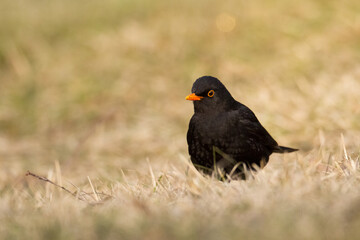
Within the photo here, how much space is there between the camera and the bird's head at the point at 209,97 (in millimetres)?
4336

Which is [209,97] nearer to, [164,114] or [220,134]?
[220,134]

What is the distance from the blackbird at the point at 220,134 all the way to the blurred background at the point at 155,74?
4.78 ft

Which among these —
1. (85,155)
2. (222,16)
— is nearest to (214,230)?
(85,155)

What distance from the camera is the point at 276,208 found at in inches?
99.6

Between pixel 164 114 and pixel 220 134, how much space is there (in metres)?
4.00

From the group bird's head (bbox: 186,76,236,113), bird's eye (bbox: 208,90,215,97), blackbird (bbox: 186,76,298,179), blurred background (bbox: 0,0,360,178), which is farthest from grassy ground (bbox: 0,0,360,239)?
bird's eye (bbox: 208,90,215,97)

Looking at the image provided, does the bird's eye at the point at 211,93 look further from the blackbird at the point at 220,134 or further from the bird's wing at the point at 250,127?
the bird's wing at the point at 250,127

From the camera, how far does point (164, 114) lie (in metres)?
8.12

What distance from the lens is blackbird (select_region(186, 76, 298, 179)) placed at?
4168 mm

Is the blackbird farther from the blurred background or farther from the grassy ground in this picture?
the blurred background

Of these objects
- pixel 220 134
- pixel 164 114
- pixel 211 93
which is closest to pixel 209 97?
pixel 211 93

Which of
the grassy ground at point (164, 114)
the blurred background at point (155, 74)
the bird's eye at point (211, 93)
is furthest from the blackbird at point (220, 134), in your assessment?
the blurred background at point (155, 74)

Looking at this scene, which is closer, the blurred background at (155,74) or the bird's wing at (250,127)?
the bird's wing at (250,127)

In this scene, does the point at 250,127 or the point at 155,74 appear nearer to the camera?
the point at 250,127
